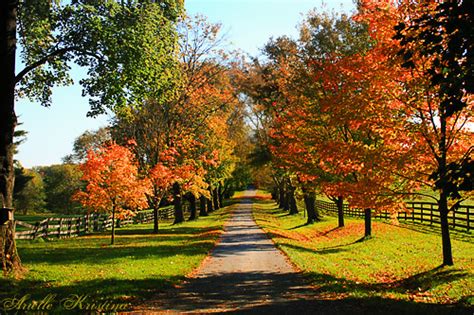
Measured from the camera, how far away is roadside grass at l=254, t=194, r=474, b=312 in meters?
10.1

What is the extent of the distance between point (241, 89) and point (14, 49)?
27517mm

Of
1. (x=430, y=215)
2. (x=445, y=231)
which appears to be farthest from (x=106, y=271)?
(x=430, y=215)

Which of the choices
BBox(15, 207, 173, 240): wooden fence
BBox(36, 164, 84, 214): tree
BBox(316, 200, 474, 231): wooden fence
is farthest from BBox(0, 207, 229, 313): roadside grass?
BBox(36, 164, 84, 214): tree

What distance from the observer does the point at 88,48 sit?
12.4 metres

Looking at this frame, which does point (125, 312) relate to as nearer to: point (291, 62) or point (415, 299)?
point (415, 299)

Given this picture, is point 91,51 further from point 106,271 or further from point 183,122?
point 183,122

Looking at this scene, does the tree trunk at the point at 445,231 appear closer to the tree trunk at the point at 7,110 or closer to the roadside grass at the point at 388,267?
the roadside grass at the point at 388,267

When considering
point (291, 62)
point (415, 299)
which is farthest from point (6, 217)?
point (291, 62)

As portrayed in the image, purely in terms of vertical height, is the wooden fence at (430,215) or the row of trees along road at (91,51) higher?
the row of trees along road at (91,51)

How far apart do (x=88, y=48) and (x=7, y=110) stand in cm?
304

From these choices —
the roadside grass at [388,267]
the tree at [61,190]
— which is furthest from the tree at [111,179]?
the tree at [61,190]

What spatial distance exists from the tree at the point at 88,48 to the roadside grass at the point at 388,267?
27.7 ft

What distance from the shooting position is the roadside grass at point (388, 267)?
1011 centimetres

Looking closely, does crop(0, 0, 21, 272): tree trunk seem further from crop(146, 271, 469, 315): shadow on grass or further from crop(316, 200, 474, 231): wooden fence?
crop(316, 200, 474, 231): wooden fence
